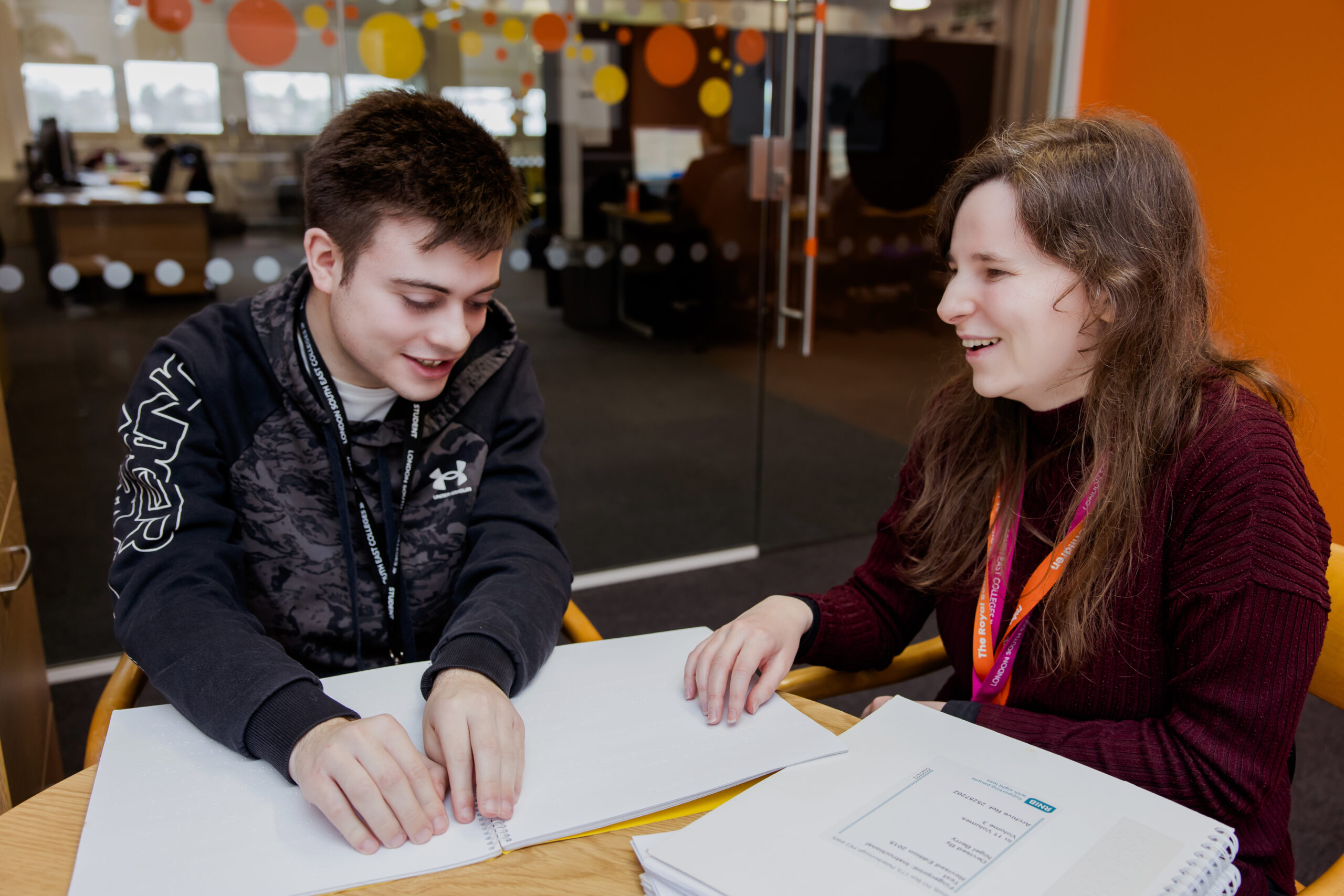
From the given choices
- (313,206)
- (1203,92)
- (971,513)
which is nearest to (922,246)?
(1203,92)

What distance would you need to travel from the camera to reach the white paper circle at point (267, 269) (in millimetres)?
2598

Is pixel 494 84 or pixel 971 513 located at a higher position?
pixel 494 84

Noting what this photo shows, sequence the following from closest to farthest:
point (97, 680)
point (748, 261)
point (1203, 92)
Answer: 1. point (97, 680)
2. point (1203, 92)
3. point (748, 261)

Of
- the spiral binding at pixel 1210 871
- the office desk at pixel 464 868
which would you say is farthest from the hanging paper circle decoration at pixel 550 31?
the spiral binding at pixel 1210 871

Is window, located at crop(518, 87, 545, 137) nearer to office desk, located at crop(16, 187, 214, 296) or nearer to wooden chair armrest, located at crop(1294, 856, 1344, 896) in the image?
office desk, located at crop(16, 187, 214, 296)

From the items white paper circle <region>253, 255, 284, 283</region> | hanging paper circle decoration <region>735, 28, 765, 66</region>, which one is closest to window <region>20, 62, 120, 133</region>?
white paper circle <region>253, 255, 284, 283</region>

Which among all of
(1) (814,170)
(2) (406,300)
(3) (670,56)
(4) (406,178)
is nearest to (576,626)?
(2) (406,300)

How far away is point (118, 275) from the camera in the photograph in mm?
2477

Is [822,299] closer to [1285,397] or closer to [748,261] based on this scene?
[748,261]

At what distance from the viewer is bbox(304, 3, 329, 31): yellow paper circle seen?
97.6 inches

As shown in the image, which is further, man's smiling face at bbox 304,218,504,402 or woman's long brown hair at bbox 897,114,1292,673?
man's smiling face at bbox 304,218,504,402

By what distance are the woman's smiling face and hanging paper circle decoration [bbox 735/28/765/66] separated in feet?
6.85

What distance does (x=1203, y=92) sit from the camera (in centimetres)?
297

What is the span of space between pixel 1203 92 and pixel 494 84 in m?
2.15
